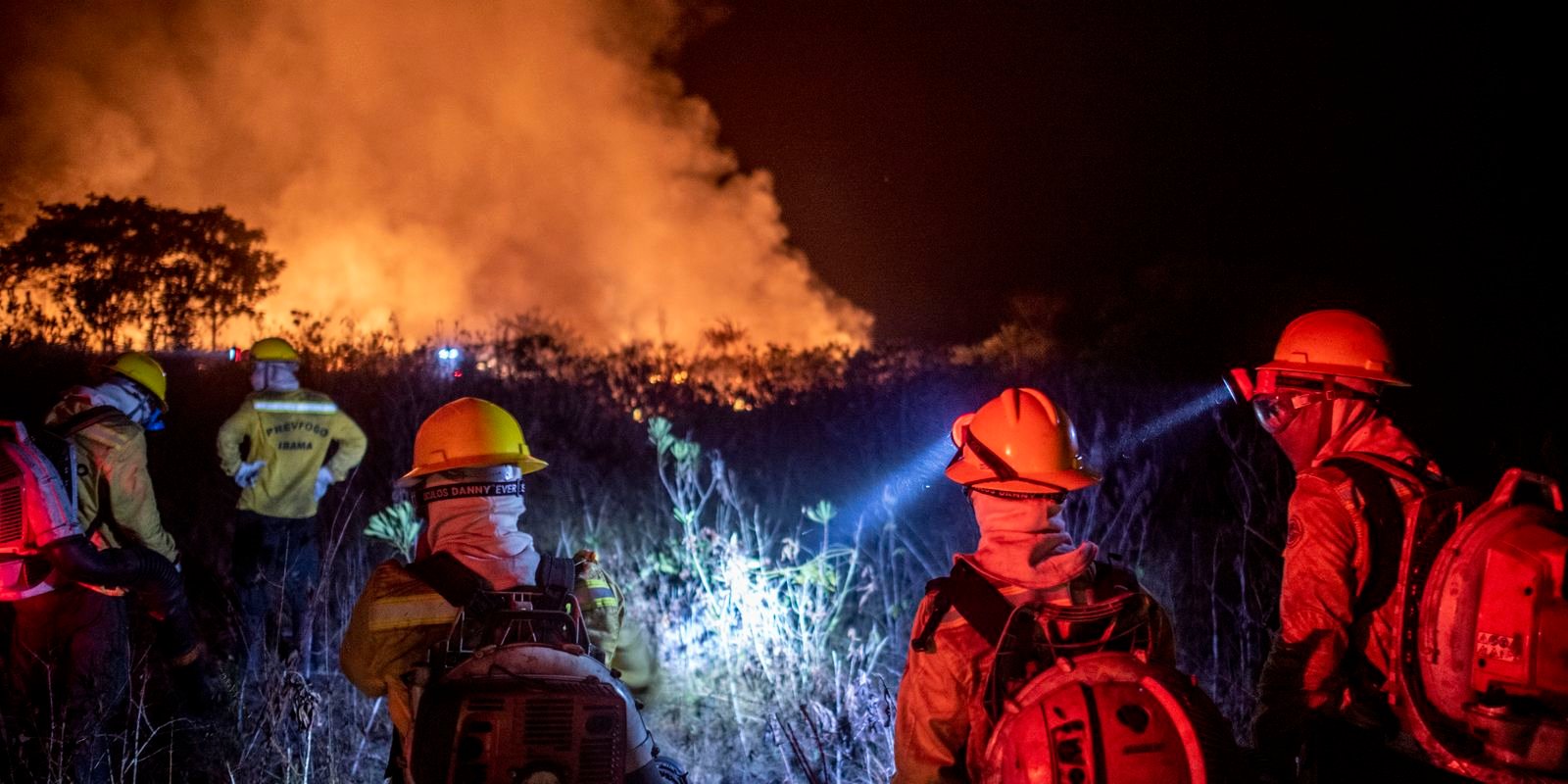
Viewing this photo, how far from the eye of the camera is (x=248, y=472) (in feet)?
21.3

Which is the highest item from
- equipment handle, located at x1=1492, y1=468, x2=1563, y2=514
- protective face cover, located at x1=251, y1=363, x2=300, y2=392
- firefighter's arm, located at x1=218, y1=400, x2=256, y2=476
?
protective face cover, located at x1=251, y1=363, x2=300, y2=392

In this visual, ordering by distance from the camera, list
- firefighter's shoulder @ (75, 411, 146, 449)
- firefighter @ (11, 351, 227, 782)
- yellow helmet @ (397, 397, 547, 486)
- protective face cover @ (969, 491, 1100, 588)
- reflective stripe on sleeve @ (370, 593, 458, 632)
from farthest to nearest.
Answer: firefighter's shoulder @ (75, 411, 146, 449), firefighter @ (11, 351, 227, 782), yellow helmet @ (397, 397, 547, 486), reflective stripe on sleeve @ (370, 593, 458, 632), protective face cover @ (969, 491, 1100, 588)

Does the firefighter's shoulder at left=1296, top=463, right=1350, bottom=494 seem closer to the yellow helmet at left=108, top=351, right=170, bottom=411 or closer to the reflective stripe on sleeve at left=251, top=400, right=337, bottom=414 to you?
the yellow helmet at left=108, top=351, right=170, bottom=411

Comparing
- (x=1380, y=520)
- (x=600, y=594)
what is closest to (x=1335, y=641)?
(x=1380, y=520)

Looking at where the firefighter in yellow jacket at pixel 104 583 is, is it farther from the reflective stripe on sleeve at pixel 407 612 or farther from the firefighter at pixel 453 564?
the reflective stripe on sleeve at pixel 407 612

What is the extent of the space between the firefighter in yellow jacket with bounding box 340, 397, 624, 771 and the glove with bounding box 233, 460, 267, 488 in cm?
431

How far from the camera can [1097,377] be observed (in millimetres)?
12750

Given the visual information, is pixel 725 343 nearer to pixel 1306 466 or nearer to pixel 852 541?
pixel 852 541

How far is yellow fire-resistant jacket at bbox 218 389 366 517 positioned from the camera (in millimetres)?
6520

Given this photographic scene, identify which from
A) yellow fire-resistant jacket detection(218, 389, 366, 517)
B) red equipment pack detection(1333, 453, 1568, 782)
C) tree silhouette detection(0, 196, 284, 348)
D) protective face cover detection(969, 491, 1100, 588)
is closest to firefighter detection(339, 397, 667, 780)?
protective face cover detection(969, 491, 1100, 588)

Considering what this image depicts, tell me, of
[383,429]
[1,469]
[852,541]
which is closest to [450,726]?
[1,469]

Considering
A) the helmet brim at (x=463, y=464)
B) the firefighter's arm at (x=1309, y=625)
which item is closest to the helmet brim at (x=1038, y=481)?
the firefighter's arm at (x=1309, y=625)

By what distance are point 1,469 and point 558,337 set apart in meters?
13.3

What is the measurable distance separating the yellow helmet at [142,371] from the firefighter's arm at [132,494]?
1.22ft
